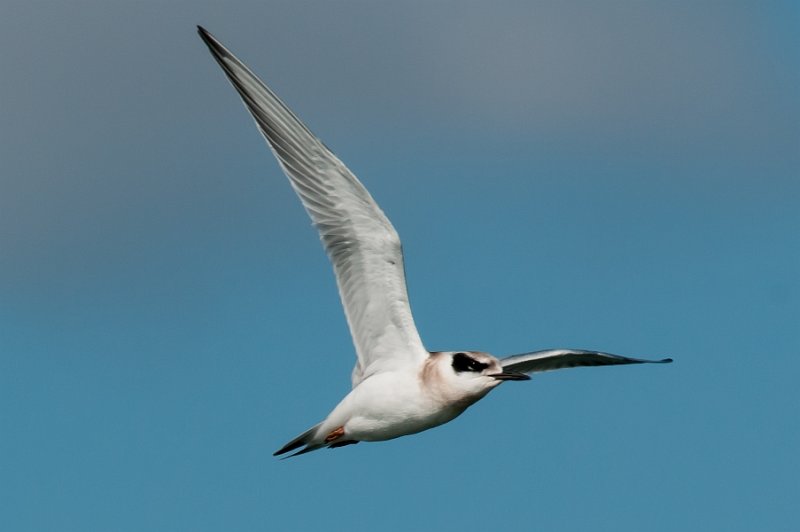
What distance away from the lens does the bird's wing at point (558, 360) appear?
15.9 meters

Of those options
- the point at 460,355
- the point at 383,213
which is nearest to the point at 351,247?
the point at 383,213

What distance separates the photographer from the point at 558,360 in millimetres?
16750

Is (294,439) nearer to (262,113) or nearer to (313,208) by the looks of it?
(313,208)

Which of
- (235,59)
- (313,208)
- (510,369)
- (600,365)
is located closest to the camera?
(235,59)

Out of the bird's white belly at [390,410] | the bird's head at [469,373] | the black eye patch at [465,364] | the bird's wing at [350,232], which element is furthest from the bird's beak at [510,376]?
the bird's wing at [350,232]

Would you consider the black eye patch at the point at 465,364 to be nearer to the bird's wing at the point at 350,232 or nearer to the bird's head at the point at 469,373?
the bird's head at the point at 469,373

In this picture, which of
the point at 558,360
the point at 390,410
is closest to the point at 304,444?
the point at 390,410

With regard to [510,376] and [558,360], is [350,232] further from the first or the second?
[558,360]

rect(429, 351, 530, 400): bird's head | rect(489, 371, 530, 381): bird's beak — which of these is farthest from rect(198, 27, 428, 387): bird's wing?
rect(489, 371, 530, 381): bird's beak

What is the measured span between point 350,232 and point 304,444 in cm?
250

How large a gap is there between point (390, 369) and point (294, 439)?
1368 millimetres

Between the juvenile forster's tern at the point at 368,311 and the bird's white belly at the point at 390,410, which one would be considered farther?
the bird's white belly at the point at 390,410

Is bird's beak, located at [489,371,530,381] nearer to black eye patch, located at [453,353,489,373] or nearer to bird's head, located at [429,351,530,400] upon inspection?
bird's head, located at [429,351,530,400]

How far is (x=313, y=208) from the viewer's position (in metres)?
14.3
